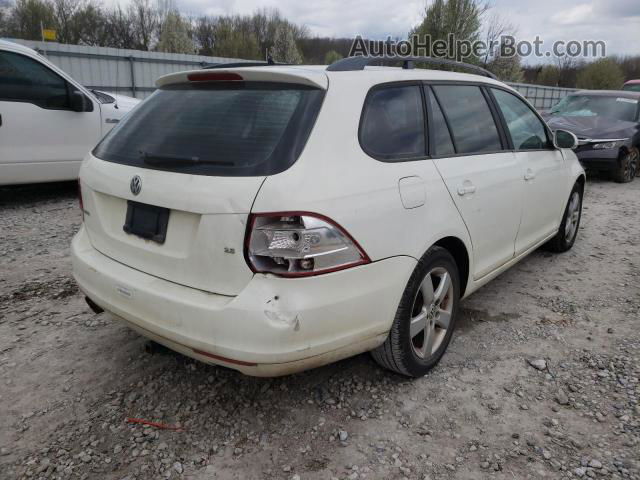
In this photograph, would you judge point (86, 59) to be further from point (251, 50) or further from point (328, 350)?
point (251, 50)

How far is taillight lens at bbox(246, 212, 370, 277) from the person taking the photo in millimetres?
2023

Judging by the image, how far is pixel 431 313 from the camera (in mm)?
2764

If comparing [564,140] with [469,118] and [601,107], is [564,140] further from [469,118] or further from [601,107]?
[601,107]

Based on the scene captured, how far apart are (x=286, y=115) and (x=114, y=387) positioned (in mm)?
1651

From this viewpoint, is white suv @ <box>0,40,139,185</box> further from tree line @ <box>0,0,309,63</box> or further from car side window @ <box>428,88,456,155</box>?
tree line @ <box>0,0,309,63</box>

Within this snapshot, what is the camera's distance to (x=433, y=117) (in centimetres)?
288

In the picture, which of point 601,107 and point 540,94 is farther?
point 540,94

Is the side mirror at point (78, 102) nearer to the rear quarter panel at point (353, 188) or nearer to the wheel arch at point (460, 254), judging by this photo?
the rear quarter panel at point (353, 188)

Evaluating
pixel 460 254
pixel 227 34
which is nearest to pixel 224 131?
pixel 460 254

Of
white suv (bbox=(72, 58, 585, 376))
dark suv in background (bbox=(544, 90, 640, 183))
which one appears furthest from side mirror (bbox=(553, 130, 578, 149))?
dark suv in background (bbox=(544, 90, 640, 183))

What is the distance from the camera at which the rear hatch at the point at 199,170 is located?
6.80ft

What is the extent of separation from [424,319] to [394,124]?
39.6 inches

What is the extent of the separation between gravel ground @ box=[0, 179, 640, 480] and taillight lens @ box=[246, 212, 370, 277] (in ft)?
2.80

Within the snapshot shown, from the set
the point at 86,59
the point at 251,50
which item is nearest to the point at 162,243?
the point at 86,59
